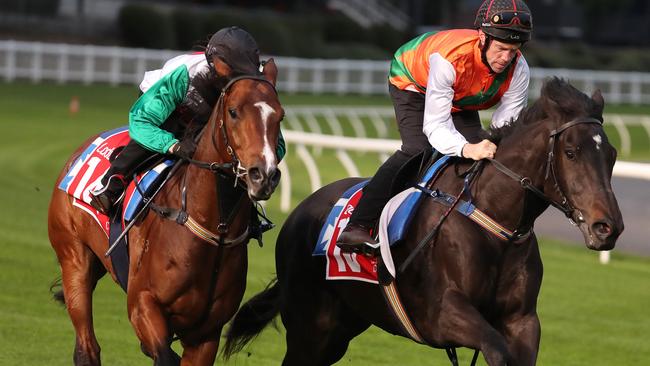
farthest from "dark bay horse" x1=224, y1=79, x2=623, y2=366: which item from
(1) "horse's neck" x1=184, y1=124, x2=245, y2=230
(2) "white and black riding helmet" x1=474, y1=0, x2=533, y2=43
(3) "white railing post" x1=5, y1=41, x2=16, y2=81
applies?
(3) "white railing post" x1=5, y1=41, x2=16, y2=81

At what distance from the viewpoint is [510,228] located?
5.75 m

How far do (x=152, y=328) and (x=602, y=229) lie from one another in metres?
1.94

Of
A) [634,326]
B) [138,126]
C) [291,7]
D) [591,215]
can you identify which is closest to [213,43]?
[138,126]

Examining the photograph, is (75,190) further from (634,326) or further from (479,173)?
(634,326)

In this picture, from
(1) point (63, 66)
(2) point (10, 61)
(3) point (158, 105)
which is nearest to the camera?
(3) point (158, 105)

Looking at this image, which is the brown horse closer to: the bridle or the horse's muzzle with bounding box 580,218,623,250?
the bridle

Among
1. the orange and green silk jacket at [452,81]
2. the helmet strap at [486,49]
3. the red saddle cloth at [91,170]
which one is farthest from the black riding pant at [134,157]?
the helmet strap at [486,49]

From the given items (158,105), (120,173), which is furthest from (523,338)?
(120,173)

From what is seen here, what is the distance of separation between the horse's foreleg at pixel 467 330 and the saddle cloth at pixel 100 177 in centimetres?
146

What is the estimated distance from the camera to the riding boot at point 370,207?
610cm

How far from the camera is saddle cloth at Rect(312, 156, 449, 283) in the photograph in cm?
596

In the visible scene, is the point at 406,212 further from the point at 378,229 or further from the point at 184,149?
the point at 184,149

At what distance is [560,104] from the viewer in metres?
5.60

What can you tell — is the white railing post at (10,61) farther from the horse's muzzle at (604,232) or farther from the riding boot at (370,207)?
the horse's muzzle at (604,232)
